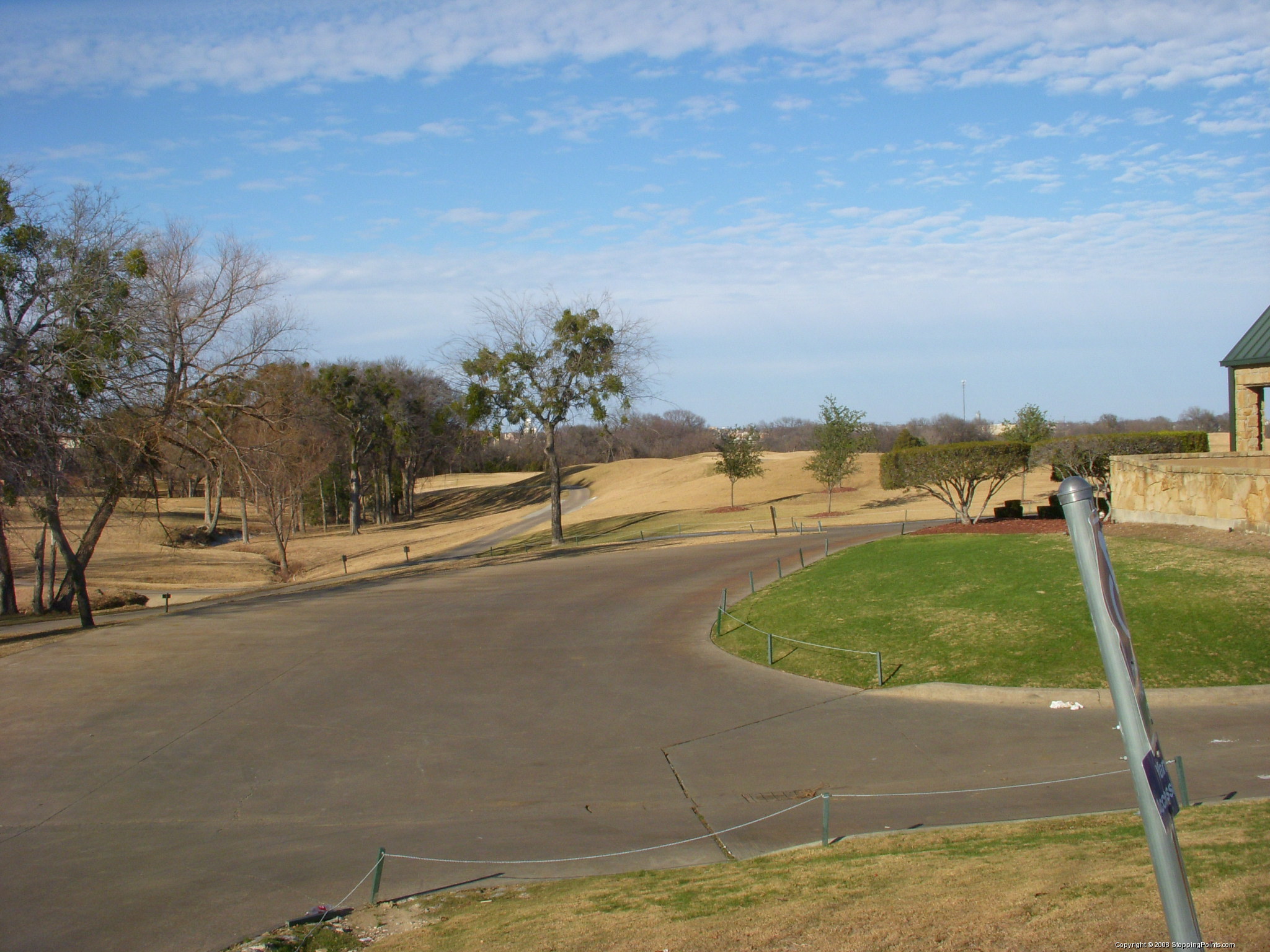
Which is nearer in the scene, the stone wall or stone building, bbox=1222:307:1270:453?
the stone wall

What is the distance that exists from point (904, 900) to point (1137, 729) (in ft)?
11.3

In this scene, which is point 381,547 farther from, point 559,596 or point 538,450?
point 538,450

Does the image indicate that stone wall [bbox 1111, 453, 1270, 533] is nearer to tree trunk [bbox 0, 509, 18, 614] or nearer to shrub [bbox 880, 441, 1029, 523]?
shrub [bbox 880, 441, 1029, 523]

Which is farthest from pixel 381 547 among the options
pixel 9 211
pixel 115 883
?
pixel 115 883

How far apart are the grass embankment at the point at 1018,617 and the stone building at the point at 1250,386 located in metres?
9.34

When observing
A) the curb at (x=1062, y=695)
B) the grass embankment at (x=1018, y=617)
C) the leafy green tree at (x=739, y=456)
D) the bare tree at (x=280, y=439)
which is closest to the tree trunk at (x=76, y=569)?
the bare tree at (x=280, y=439)

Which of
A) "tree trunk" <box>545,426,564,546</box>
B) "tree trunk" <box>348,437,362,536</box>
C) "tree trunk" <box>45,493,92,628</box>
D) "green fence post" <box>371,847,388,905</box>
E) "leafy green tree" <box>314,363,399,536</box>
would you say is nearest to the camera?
"green fence post" <box>371,847,388,905</box>

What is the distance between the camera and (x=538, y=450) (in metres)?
111

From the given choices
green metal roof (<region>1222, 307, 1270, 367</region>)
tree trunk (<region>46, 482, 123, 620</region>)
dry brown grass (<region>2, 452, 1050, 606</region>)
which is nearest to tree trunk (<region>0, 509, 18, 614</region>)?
dry brown grass (<region>2, 452, 1050, 606</region>)

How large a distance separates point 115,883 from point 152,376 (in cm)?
1673

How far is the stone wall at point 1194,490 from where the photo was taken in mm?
17141

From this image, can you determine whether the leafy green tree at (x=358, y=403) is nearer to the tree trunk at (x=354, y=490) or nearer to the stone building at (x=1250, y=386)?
the tree trunk at (x=354, y=490)

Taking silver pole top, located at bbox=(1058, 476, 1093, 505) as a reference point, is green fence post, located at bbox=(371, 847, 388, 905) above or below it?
below

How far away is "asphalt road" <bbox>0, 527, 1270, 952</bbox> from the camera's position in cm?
838
